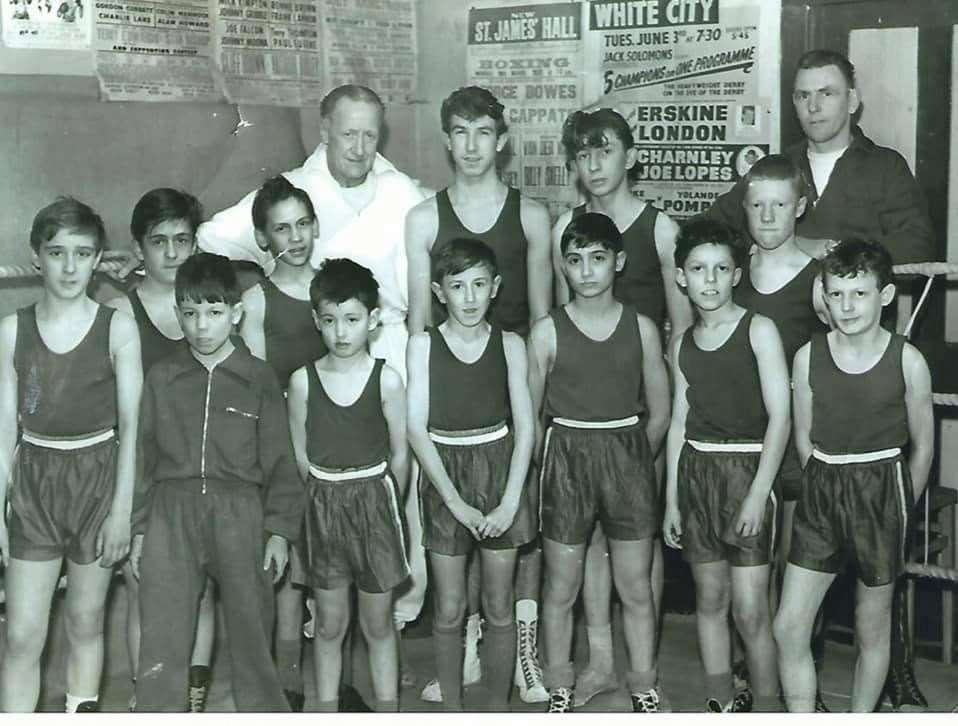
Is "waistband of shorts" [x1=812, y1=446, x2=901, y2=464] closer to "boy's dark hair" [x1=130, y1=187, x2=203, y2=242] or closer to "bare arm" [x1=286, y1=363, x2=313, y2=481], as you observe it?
"bare arm" [x1=286, y1=363, x2=313, y2=481]

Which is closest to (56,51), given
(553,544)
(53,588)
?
(53,588)

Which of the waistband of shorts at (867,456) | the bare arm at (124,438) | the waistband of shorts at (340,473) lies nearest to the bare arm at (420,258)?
the waistband of shorts at (340,473)

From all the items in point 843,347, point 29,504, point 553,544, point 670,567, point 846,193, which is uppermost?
point 846,193

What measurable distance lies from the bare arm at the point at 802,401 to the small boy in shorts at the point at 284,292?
902 millimetres

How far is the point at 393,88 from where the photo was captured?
2963 mm

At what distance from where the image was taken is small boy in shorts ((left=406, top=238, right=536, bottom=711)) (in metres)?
2.56

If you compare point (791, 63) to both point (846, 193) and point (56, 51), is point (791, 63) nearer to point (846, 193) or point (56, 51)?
point (846, 193)

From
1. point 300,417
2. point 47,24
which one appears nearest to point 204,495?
point 300,417

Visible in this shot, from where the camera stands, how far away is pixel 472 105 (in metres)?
2.62

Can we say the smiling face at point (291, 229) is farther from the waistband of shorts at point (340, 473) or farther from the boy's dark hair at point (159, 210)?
the waistband of shorts at point (340, 473)

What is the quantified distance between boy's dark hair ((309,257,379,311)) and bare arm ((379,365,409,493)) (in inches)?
5.6

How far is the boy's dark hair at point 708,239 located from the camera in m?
2.48

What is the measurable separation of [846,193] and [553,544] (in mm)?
934

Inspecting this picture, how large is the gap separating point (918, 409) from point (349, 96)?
128 cm
